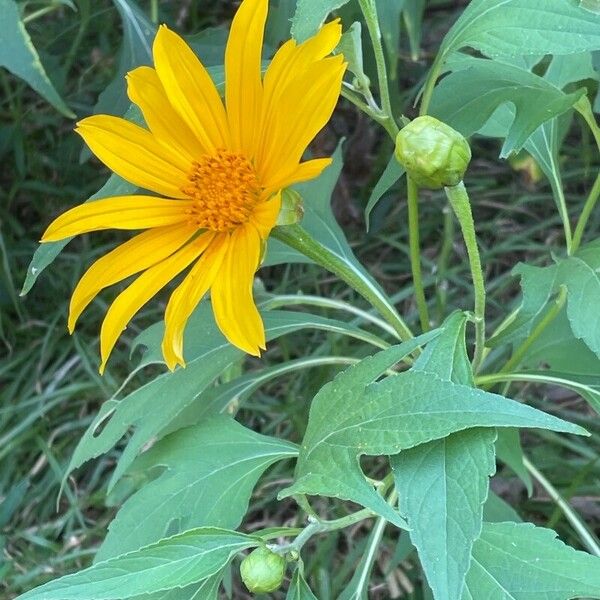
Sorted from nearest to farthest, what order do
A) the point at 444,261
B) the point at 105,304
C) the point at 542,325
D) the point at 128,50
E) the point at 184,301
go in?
the point at 184,301 < the point at 542,325 < the point at 128,50 < the point at 444,261 < the point at 105,304

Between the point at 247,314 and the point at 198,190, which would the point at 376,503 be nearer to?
the point at 247,314

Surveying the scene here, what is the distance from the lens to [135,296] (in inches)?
26.1

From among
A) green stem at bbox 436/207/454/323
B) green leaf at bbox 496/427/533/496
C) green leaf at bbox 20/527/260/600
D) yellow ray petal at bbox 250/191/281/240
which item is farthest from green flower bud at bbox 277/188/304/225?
green stem at bbox 436/207/454/323

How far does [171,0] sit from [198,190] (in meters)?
0.83

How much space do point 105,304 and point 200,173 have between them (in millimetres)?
679

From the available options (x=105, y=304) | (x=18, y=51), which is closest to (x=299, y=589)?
(x=18, y=51)

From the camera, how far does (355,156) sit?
1.46m

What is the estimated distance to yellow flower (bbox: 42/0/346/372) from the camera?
61cm

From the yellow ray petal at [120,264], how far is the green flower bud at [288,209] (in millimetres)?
120

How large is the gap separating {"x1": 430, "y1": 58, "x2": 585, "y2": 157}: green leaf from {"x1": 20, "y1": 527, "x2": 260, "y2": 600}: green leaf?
325mm

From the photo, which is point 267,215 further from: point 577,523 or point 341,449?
point 577,523

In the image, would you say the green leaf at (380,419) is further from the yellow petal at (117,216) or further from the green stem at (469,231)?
the yellow petal at (117,216)

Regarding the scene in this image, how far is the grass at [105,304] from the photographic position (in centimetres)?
115

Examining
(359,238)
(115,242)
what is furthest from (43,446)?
(359,238)
